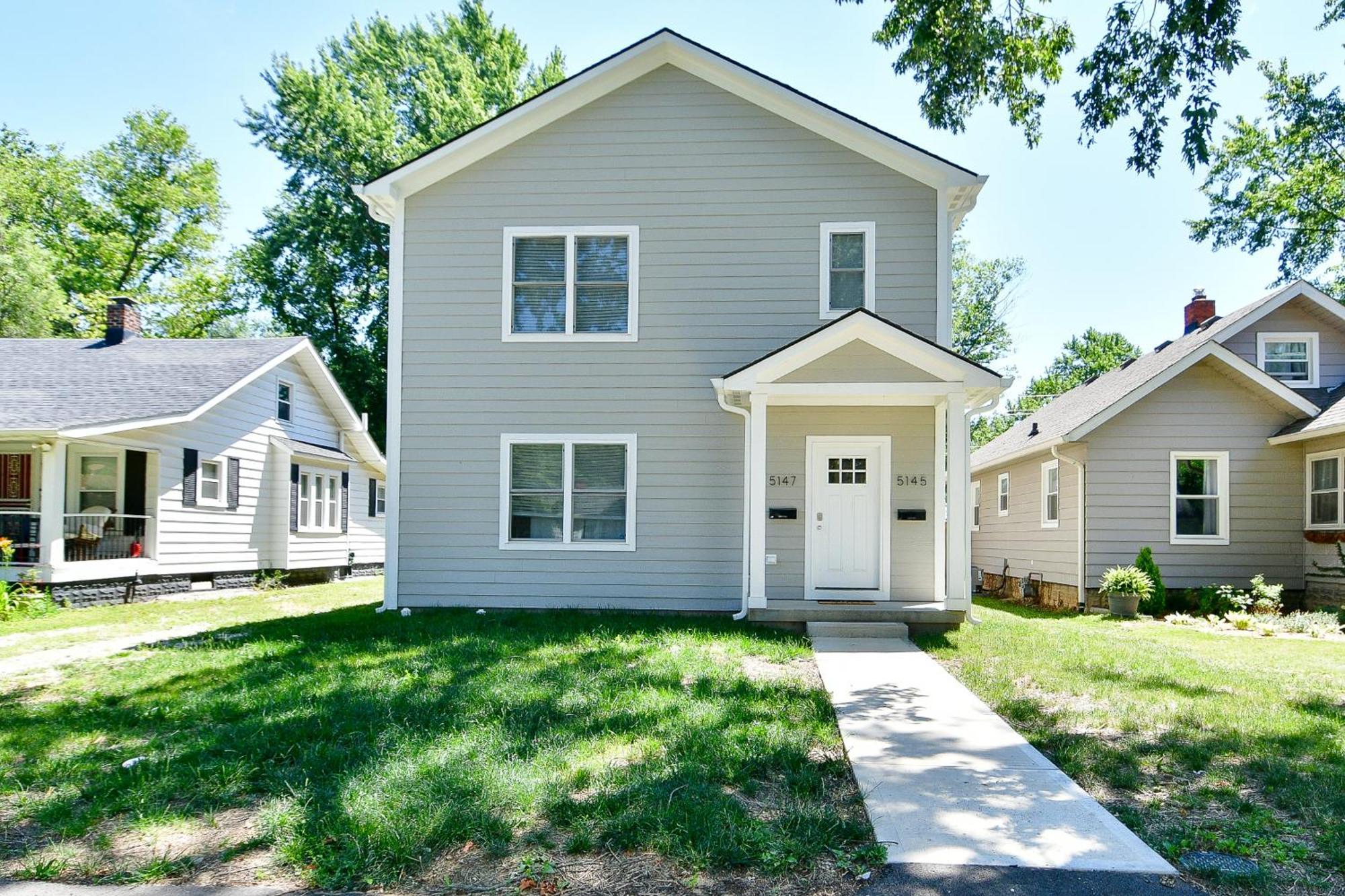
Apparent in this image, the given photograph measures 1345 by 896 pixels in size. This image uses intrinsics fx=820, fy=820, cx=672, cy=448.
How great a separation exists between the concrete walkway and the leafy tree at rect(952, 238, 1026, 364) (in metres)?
31.2

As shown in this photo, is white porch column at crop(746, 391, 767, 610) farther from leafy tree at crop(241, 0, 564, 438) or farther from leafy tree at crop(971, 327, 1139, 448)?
leafy tree at crop(971, 327, 1139, 448)

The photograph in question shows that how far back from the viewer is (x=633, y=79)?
1120 centimetres

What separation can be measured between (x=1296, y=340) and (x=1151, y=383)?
4472mm

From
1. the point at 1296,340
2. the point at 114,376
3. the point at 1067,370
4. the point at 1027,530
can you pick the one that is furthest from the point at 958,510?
the point at 1067,370

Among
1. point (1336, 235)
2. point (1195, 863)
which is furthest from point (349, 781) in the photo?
point (1336, 235)

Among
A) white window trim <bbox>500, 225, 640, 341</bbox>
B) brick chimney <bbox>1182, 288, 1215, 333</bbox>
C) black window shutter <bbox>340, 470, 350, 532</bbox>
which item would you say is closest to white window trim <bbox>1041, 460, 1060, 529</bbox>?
brick chimney <bbox>1182, 288, 1215, 333</bbox>

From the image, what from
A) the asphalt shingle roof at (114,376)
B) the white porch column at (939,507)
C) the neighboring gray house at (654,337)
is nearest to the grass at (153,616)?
the neighboring gray house at (654,337)

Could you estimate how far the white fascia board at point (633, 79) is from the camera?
35.1 ft

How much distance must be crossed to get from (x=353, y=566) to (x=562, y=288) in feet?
44.6

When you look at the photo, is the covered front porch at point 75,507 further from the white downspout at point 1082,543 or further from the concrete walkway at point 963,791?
the white downspout at point 1082,543

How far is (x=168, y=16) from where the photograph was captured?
19156mm

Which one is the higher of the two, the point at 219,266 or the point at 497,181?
the point at 219,266

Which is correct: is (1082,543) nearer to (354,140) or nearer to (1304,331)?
(1304,331)

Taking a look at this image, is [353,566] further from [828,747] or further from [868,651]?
[828,747]
